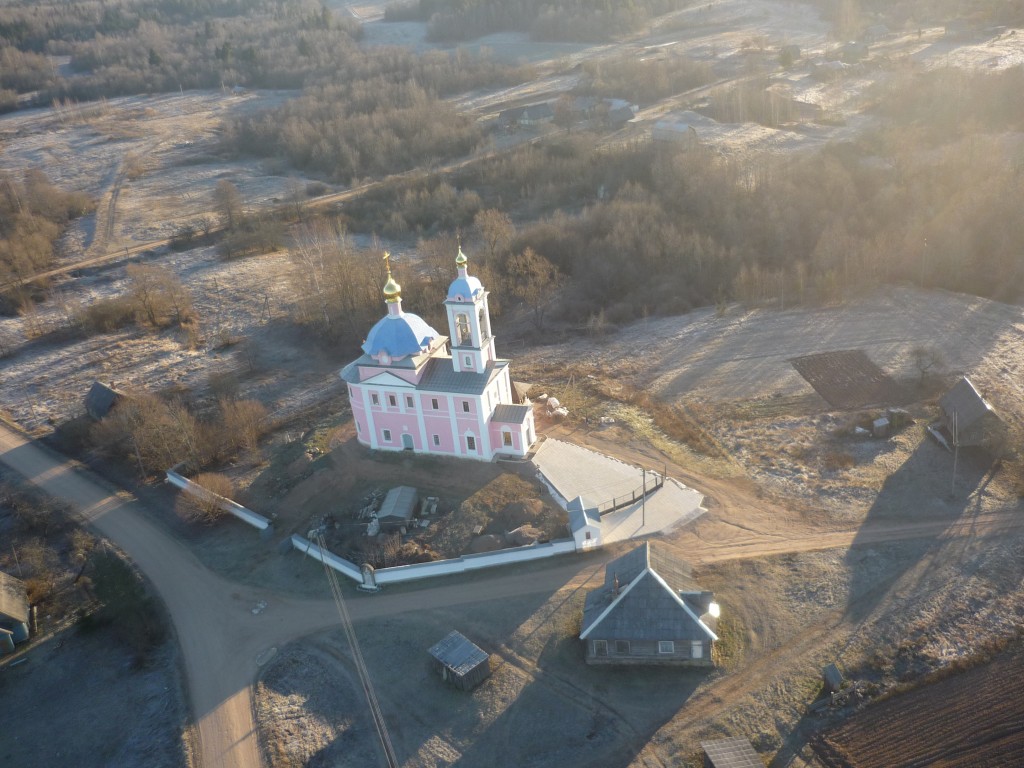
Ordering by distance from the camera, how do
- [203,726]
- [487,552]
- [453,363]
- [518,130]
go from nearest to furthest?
[203,726], [487,552], [453,363], [518,130]

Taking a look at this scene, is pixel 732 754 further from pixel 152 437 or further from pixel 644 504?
pixel 152 437

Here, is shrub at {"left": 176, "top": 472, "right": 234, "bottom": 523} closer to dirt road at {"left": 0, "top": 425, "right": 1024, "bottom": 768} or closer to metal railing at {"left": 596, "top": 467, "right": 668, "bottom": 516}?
dirt road at {"left": 0, "top": 425, "right": 1024, "bottom": 768}

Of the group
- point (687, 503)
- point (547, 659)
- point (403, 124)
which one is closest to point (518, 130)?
point (403, 124)

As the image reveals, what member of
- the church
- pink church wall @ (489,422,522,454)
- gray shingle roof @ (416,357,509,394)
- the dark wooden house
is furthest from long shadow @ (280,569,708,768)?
gray shingle roof @ (416,357,509,394)

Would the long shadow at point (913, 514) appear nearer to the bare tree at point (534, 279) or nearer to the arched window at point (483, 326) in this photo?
the arched window at point (483, 326)

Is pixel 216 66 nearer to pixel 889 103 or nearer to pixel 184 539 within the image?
pixel 889 103

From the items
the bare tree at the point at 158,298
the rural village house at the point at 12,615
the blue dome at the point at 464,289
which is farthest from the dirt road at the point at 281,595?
the bare tree at the point at 158,298

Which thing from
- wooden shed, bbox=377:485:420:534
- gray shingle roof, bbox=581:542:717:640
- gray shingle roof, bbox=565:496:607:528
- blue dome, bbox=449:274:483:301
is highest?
blue dome, bbox=449:274:483:301
